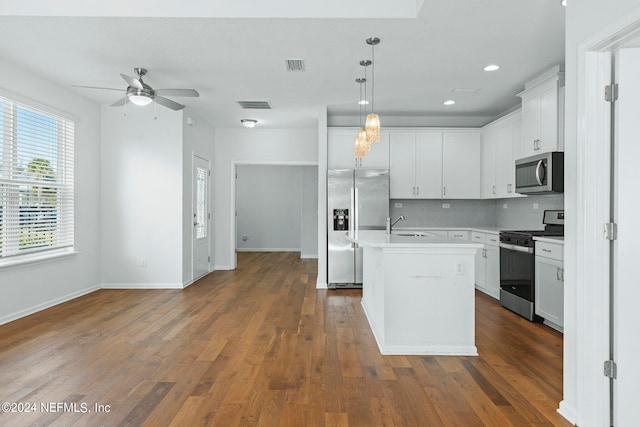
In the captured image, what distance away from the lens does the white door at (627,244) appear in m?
2.02

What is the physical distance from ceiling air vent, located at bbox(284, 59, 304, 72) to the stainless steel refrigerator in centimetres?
203

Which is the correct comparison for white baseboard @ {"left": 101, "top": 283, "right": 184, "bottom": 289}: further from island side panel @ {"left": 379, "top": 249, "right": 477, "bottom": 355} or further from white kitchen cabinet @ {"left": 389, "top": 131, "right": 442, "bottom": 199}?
island side panel @ {"left": 379, "top": 249, "right": 477, "bottom": 355}

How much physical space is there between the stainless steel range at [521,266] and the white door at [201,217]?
14.7 feet

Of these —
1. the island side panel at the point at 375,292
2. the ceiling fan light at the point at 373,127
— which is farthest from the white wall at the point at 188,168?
the ceiling fan light at the point at 373,127

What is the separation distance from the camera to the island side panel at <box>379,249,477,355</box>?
3217 millimetres

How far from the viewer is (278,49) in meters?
3.74

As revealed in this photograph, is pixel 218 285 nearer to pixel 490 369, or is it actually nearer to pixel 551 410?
pixel 490 369

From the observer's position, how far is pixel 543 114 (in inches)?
174

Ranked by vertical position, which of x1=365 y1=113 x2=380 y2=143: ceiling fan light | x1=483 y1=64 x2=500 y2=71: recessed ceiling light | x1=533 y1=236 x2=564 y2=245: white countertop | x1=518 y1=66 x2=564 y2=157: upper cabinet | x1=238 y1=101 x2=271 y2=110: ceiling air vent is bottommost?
x1=533 y1=236 x2=564 y2=245: white countertop

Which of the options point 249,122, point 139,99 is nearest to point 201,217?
point 249,122

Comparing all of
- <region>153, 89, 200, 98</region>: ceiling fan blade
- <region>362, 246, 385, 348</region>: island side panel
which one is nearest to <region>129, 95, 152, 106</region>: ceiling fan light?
<region>153, 89, 200, 98</region>: ceiling fan blade

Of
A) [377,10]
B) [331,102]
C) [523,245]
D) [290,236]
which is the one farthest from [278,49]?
[290,236]

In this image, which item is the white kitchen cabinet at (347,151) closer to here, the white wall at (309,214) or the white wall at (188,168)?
Answer: the white wall at (188,168)

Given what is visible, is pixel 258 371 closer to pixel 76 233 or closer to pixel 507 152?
pixel 76 233
